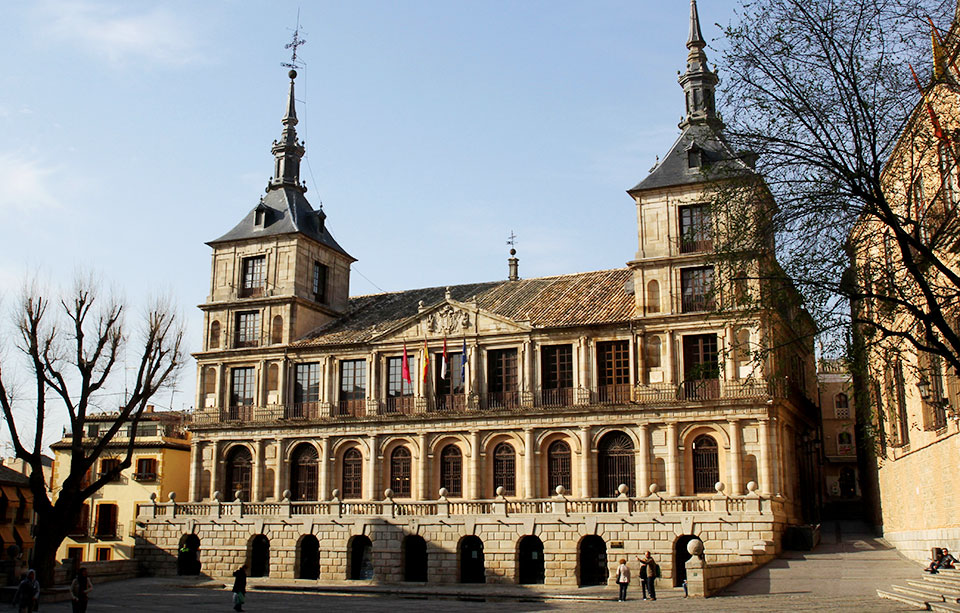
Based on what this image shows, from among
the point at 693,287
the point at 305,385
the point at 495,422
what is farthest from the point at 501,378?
the point at 305,385

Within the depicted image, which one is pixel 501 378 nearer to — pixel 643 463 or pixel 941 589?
pixel 643 463

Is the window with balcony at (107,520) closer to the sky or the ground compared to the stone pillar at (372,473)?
closer to the ground

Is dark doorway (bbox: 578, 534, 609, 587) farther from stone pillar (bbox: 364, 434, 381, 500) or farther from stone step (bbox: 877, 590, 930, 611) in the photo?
stone step (bbox: 877, 590, 930, 611)

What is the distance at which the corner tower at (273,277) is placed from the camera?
44.3 metres

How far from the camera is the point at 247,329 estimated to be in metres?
44.9

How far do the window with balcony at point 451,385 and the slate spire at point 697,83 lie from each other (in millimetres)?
14094

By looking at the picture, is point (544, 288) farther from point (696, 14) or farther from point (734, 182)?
point (734, 182)

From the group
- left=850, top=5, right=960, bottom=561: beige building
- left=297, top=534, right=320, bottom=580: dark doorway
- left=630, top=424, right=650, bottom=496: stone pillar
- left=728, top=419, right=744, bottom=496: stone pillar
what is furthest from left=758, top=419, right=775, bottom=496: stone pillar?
left=297, top=534, right=320, bottom=580: dark doorway

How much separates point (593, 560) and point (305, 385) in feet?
52.2

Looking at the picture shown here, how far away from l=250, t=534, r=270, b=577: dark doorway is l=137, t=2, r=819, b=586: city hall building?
0.29 ft

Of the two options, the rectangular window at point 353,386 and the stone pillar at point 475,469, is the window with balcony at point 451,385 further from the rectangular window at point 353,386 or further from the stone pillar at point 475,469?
the rectangular window at point 353,386

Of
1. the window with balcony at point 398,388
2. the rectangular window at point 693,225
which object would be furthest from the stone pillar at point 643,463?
the window with balcony at point 398,388

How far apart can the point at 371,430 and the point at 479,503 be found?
709 centimetres

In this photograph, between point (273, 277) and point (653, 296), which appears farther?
point (273, 277)
